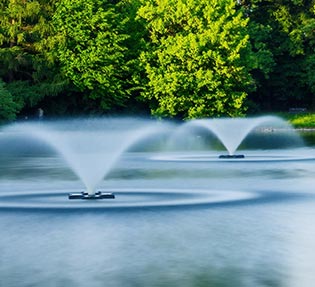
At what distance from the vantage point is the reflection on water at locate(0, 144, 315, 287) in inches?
475

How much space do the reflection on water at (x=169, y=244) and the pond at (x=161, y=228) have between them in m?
0.01

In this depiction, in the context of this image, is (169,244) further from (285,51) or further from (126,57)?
(285,51)

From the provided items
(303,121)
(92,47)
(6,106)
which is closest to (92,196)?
(6,106)

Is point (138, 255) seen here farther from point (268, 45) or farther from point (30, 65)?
point (268, 45)

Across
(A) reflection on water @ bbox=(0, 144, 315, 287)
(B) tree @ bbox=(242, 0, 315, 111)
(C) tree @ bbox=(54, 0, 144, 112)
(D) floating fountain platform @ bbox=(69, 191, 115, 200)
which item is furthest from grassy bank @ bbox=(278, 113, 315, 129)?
(D) floating fountain platform @ bbox=(69, 191, 115, 200)

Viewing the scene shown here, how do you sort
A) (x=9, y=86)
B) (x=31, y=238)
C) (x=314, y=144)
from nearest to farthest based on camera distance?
1. (x=31, y=238)
2. (x=314, y=144)
3. (x=9, y=86)

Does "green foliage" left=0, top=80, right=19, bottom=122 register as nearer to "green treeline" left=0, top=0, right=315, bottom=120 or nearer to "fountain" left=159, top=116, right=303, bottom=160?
"green treeline" left=0, top=0, right=315, bottom=120

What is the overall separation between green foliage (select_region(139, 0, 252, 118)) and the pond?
44.0 meters

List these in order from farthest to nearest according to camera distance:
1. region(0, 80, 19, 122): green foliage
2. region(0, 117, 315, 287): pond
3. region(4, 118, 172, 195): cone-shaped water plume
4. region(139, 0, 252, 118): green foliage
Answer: region(139, 0, 252, 118): green foliage < region(0, 80, 19, 122): green foliage < region(4, 118, 172, 195): cone-shaped water plume < region(0, 117, 315, 287): pond

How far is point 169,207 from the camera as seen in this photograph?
65.9 ft

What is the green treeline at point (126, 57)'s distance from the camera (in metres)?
74.8

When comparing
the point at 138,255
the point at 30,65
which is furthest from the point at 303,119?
the point at 138,255

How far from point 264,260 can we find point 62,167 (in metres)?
22.1

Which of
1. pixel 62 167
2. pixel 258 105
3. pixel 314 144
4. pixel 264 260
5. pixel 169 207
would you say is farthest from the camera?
pixel 258 105
